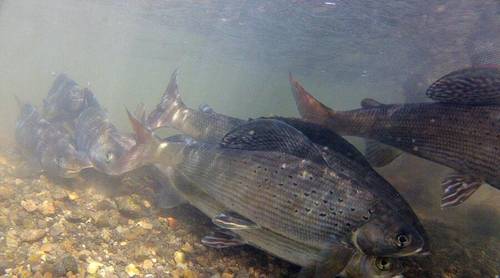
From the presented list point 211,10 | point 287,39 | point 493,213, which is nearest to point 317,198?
point 493,213

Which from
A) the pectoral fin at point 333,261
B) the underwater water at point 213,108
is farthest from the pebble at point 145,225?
the pectoral fin at point 333,261

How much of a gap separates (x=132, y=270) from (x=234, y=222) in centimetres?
153

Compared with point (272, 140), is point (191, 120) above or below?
below

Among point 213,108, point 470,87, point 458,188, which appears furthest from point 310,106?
point 213,108

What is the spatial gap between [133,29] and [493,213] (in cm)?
4095

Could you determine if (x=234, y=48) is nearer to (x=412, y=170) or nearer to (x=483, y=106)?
(x=412, y=170)

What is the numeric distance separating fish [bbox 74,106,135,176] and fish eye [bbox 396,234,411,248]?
404 centimetres

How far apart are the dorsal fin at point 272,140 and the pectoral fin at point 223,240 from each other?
1.05 meters

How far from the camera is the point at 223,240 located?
3.81m

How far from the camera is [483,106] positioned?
3873mm

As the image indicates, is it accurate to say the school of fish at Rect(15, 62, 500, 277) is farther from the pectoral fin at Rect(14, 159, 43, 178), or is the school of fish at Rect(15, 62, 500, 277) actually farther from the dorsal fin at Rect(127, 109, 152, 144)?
the pectoral fin at Rect(14, 159, 43, 178)

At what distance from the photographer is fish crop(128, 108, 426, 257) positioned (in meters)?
2.91

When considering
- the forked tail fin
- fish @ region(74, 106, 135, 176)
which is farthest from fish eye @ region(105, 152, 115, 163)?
the forked tail fin

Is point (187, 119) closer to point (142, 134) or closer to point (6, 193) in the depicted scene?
point (142, 134)
